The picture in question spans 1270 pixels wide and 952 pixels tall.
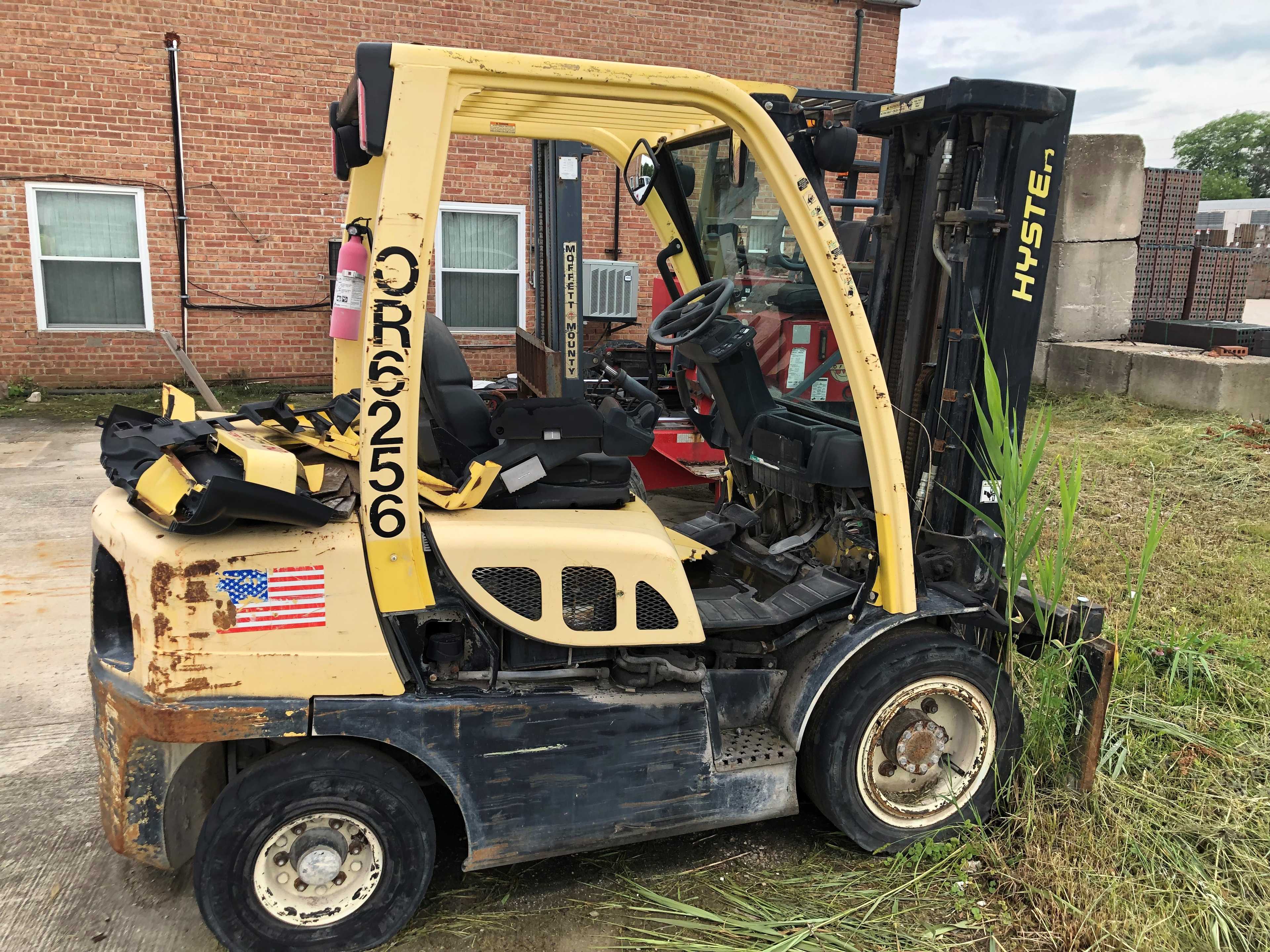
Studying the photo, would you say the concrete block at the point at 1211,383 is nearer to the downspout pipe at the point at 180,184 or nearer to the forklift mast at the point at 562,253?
the forklift mast at the point at 562,253

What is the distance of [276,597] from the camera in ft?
8.01

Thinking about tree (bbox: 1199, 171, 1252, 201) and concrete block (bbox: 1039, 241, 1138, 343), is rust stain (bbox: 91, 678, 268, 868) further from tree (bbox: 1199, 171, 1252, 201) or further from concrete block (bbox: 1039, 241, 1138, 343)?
tree (bbox: 1199, 171, 1252, 201)

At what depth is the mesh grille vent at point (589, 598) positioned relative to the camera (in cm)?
271

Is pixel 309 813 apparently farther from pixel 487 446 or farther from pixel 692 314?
pixel 692 314

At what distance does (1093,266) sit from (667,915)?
1133cm

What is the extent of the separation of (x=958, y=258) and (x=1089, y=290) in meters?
10.1

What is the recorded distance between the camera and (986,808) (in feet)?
10.8

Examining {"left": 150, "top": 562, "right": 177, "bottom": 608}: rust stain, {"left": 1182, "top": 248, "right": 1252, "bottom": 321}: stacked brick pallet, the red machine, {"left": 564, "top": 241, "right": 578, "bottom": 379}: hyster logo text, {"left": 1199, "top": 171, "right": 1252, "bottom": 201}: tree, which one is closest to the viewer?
{"left": 150, "top": 562, "right": 177, "bottom": 608}: rust stain

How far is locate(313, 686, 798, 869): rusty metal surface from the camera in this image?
2.62 m

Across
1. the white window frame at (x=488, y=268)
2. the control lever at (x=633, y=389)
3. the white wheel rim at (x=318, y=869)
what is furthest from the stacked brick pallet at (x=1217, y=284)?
the white wheel rim at (x=318, y=869)

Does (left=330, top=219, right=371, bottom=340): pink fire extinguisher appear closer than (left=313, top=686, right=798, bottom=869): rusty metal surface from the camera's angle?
No

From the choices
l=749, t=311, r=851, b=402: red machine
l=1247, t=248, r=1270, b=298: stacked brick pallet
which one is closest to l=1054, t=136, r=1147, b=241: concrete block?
l=749, t=311, r=851, b=402: red machine

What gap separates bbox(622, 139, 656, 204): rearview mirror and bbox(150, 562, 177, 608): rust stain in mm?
1804

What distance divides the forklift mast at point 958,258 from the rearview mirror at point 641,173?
0.86 meters
